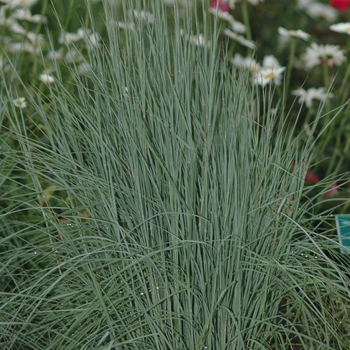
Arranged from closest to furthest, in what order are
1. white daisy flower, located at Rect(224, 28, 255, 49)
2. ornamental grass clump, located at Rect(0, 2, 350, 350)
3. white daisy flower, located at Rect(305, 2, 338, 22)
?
ornamental grass clump, located at Rect(0, 2, 350, 350) → white daisy flower, located at Rect(224, 28, 255, 49) → white daisy flower, located at Rect(305, 2, 338, 22)

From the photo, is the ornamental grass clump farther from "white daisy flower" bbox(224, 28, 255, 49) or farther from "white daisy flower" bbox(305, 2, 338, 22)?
"white daisy flower" bbox(305, 2, 338, 22)

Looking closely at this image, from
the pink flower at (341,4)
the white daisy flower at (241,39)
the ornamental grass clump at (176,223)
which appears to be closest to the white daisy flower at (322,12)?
the pink flower at (341,4)

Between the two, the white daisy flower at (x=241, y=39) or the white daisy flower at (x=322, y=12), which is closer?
the white daisy flower at (x=241, y=39)

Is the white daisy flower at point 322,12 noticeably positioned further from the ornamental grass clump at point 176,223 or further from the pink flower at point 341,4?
the ornamental grass clump at point 176,223

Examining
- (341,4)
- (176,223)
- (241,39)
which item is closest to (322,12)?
(341,4)

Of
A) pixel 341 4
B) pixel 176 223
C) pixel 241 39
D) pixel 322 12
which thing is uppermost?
pixel 176 223

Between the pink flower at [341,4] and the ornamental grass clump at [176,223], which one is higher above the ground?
the ornamental grass clump at [176,223]

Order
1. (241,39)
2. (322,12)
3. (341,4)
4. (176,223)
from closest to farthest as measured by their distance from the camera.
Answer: (176,223)
(241,39)
(341,4)
(322,12)

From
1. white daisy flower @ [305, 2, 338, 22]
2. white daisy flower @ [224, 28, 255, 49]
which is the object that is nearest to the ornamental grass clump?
white daisy flower @ [224, 28, 255, 49]

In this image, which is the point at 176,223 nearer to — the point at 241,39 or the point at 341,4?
the point at 241,39

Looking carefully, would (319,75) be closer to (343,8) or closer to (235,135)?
(343,8)

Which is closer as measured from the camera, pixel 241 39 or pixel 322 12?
pixel 241 39

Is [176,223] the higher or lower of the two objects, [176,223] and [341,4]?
the higher

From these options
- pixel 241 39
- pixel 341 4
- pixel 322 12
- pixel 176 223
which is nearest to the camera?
pixel 176 223
